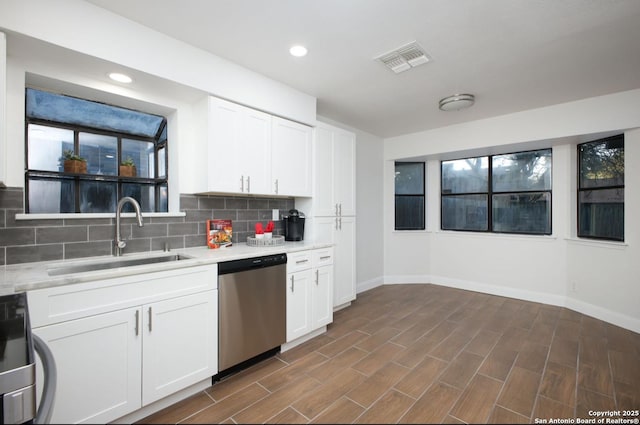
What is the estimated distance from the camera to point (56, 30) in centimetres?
166

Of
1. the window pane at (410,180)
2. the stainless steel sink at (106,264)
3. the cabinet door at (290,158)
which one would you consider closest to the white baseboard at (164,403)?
the stainless steel sink at (106,264)

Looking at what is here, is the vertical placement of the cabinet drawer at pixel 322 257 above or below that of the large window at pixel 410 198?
below

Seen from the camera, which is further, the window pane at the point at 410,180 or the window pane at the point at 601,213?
the window pane at the point at 410,180

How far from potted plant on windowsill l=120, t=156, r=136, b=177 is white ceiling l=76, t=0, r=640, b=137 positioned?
3.41ft

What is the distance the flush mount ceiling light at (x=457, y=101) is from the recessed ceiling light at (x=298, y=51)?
5.63ft

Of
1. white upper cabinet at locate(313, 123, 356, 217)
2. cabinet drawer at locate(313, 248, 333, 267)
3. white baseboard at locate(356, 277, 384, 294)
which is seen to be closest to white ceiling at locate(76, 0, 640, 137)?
white upper cabinet at locate(313, 123, 356, 217)

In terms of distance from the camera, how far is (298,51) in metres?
2.31

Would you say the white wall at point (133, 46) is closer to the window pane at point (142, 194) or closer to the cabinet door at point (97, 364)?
the window pane at point (142, 194)

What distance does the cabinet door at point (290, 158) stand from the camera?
2828 mm

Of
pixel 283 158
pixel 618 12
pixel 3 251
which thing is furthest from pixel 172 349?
pixel 618 12

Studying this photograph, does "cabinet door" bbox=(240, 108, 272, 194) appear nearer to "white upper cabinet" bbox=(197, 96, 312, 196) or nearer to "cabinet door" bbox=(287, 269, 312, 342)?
"white upper cabinet" bbox=(197, 96, 312, 196)

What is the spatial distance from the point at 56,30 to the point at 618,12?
3.42m

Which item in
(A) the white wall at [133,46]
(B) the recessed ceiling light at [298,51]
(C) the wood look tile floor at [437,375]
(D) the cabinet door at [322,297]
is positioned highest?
(B) the recessed ceiling light at [298,51]

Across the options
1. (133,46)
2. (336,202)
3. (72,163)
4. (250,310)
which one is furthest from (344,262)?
(133,46)
